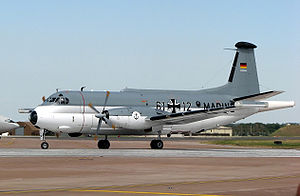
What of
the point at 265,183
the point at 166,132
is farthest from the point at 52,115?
the point at 265,183

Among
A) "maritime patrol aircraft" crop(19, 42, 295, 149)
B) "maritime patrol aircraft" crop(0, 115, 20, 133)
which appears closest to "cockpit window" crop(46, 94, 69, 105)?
"maritime patrol aircraft" crop(19, 42, 295, 149)

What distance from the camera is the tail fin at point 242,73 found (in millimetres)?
51938

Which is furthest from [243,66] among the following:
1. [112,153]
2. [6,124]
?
[6,124]

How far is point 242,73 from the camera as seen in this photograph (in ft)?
173

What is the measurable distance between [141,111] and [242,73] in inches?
535

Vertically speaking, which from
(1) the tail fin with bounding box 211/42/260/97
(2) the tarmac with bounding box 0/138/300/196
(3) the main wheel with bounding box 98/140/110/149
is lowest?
(2) the tarmac with bounding box 0/138/300/196

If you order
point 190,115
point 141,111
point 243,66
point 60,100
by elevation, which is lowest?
point 190,115

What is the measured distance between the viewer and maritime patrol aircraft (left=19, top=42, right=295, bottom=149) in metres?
41.8

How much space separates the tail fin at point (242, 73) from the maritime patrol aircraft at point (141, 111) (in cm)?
61

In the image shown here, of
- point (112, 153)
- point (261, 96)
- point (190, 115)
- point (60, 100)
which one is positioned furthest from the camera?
point (261, 96)

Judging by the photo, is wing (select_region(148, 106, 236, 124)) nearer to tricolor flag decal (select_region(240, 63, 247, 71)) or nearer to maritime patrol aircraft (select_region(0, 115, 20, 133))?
tricolor flag decal (select_region(240, 63, 247, 71))

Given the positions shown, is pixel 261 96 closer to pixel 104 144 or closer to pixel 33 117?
pixel 104 144

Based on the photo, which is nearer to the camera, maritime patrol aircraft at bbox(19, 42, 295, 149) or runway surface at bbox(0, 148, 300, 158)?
runway surface at bbox(0, 148, 300, 158)

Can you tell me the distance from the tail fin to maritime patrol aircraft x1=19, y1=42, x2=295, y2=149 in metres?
0.61
